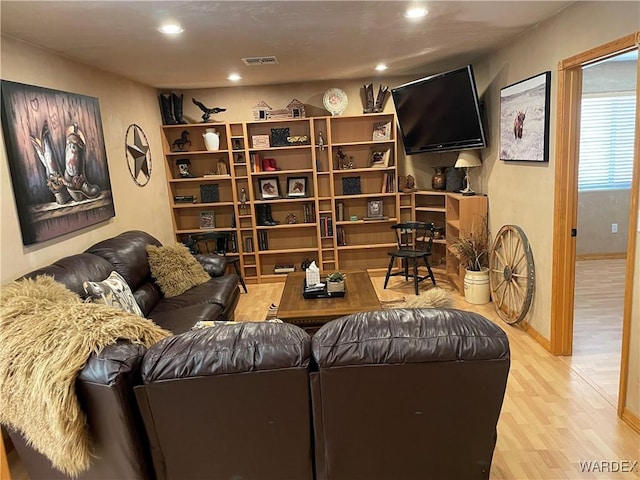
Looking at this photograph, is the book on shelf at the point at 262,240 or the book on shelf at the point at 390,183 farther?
the book on shelf at the point at 262,240

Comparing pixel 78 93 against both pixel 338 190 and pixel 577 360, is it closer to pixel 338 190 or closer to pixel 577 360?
pixel 338 190

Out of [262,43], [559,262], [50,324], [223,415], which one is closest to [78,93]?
[262,43]

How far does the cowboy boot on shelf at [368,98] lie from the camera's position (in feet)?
16.7

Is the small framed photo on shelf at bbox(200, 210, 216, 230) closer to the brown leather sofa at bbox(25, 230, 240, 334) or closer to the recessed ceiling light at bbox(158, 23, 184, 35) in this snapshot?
the brown leather sofa at bbox(25, 230, 240, 334)

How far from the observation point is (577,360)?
3.03 meters

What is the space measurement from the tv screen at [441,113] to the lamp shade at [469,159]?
0.47ft

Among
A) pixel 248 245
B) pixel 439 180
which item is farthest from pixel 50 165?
pixel 439 180

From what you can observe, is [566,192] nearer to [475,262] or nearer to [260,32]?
[475,262]

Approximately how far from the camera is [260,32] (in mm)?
2941

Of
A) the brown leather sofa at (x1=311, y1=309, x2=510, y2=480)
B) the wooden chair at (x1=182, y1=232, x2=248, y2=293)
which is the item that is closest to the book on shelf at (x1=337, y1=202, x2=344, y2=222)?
the wooden chair at (x1=182, y1=232, x2=248, y2=293)

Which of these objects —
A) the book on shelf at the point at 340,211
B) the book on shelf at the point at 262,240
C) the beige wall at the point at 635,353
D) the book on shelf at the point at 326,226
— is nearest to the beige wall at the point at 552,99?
the beige wall at the point at 635,353

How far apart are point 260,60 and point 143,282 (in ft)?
7.17

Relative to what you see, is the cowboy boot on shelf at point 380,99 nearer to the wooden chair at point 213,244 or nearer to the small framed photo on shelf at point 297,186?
the small framed photo on shelf at point 297,186

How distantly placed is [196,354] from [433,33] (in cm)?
295
